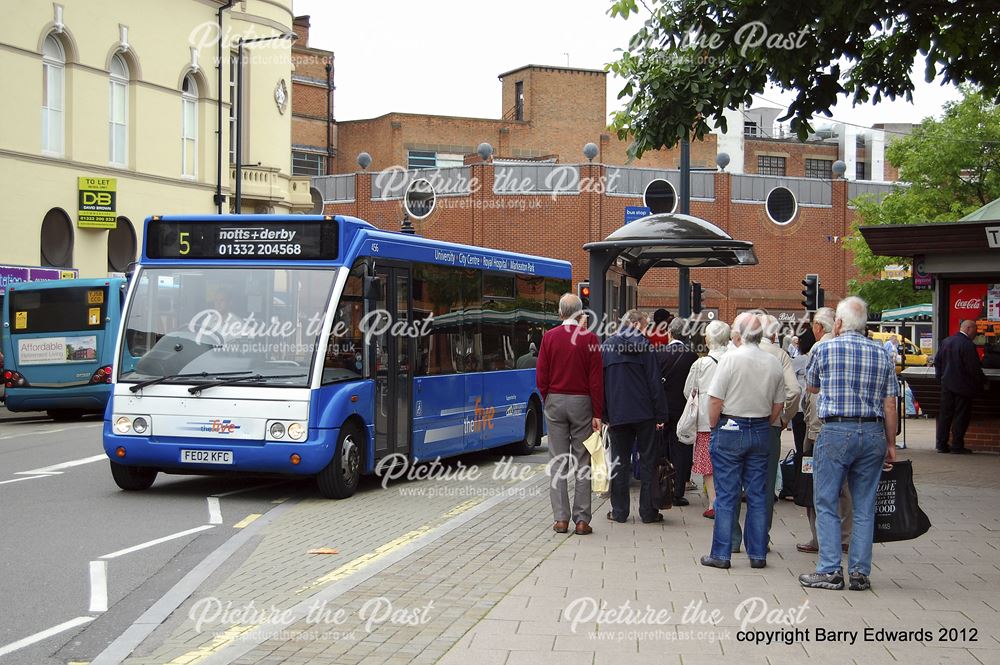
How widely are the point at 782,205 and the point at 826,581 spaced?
160 ft

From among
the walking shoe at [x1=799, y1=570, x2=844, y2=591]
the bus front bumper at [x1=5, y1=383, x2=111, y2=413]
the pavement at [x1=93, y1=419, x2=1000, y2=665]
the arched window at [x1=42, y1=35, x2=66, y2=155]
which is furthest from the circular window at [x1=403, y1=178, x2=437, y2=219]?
the walking shoe at [x1=799, y1=570, x2=844, y2=591]

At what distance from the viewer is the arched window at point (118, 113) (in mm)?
34628

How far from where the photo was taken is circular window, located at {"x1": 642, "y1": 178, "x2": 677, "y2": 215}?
52406mm

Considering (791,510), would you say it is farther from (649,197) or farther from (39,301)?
(649,197)

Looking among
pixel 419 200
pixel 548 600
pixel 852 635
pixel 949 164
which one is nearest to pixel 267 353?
pixel 548 600

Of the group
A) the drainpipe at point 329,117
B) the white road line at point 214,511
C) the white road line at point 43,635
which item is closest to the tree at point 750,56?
the white road line at point 214,511

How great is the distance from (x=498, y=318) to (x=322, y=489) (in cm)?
481

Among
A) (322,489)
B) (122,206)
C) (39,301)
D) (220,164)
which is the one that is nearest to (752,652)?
(322,489)

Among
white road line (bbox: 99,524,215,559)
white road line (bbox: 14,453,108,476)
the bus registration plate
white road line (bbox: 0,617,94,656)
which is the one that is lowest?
white road line (bbox: 14,453,108,476)

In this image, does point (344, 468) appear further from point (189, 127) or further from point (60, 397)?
point (189, 127)

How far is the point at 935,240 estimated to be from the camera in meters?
16.8

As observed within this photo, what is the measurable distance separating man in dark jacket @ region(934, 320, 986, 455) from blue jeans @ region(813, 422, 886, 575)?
10.4 m

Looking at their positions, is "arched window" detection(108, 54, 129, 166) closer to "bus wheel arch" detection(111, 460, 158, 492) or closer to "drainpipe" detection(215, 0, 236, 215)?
"drainpipe" detection(215, 0, 236, 215)

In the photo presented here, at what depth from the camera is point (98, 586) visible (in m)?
7.71
